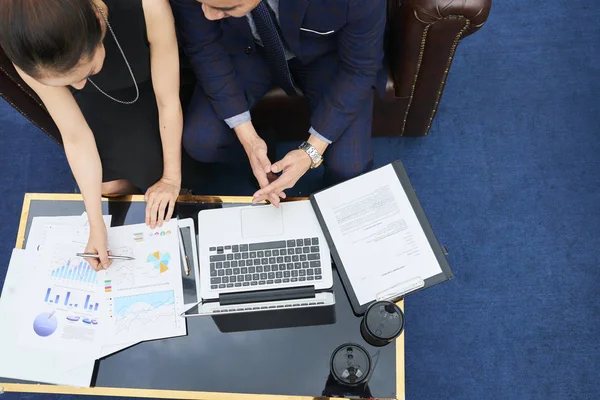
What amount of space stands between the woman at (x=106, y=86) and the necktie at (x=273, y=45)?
0.75ft

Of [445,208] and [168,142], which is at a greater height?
[168,142]

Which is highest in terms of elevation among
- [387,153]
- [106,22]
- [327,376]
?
[106,22]

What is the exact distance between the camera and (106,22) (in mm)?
1174

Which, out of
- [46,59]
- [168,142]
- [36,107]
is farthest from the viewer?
[36,107]

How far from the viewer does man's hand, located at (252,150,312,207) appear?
1298 millimetres

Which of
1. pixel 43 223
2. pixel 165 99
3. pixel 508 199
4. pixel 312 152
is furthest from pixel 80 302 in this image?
pixel 508 199

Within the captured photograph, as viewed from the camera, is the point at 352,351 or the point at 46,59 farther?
the point at 352,351

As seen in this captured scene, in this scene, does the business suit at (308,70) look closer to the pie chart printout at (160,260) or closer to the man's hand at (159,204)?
the man's hand at (159,204)

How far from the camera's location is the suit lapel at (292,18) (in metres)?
1.18

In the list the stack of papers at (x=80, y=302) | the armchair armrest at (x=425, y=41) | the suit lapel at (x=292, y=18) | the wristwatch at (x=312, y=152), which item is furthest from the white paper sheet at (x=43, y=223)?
the armchair armrest at (x=425, y=41)

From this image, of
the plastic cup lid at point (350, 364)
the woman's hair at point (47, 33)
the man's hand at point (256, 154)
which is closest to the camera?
the woman's hair at point (47, 33)

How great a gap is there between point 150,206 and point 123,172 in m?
0.28

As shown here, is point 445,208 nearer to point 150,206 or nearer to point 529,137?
point 529,137

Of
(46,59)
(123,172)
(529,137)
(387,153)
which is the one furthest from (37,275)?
(529,137)
